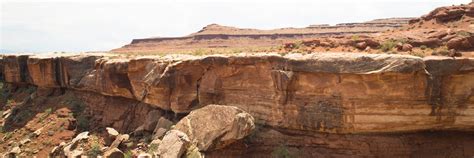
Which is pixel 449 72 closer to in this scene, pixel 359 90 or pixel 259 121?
pixel 359 90

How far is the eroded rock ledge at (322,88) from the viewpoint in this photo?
1541 cm

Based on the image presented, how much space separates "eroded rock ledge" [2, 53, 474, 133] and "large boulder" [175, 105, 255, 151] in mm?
1567

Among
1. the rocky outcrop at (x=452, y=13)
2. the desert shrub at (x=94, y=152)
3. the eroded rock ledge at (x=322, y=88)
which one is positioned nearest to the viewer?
Answer: the eroded rock ledge at (x=322, y=88)

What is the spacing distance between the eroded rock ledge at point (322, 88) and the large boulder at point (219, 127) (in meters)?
1.57

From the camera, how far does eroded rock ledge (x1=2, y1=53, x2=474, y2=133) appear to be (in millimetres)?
15414

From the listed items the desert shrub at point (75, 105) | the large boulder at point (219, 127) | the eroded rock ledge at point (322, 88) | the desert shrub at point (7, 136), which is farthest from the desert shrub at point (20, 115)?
the large boulder at point (219, 127)

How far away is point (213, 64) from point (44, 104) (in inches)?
625

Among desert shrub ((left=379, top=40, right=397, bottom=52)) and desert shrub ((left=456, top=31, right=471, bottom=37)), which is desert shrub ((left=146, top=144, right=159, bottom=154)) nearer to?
desert shrub ((left=379, top=40, right=397, bottom=52))

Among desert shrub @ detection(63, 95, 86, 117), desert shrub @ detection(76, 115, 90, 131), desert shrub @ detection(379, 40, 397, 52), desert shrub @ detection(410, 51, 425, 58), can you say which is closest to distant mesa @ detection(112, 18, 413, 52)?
desert shrub @ detection(63, 95, 86, 117)

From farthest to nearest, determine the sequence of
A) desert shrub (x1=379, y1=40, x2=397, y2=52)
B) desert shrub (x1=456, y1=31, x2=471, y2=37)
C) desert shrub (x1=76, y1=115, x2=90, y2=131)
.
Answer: desert shrub (x1=76, y1=115, x2=90, y2=131), desert shrub (x1=379, y1=40, x2=397, y2=52), desert shrub (x1=456, y1=31, x2=471, y2=37)

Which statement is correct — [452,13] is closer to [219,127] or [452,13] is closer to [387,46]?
[387,46]

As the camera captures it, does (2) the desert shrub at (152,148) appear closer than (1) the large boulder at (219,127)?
No

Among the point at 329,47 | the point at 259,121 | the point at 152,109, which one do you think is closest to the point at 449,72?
the point at 329,47

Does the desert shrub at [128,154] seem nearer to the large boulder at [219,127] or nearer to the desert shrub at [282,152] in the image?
the large boulder at [219,127]
